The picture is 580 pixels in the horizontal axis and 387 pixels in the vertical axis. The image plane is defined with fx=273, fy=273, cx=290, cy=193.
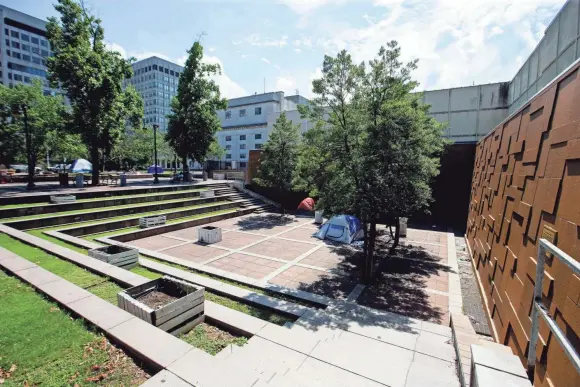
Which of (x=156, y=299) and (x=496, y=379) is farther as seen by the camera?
(x=156, y=299)

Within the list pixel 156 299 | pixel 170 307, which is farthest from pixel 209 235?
pixel 170 307

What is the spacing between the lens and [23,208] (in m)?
12.9

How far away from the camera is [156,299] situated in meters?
5.25

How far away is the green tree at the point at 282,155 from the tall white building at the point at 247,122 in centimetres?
2881

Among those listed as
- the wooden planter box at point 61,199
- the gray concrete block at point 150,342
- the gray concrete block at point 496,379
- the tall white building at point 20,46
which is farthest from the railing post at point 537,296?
the tall white building at point 20,46

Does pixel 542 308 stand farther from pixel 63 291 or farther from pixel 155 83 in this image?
pixel 155 83

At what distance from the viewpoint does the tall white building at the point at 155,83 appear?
8912cm

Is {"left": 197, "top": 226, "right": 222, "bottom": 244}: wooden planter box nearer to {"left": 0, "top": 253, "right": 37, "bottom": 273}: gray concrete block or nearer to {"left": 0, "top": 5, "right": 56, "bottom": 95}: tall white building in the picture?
{"left": 0, "top": 253, "right": 37, "bottom": 273}: gray concrete block

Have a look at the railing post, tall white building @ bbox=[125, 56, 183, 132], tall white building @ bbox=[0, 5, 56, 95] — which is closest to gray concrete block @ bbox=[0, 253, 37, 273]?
the railing post

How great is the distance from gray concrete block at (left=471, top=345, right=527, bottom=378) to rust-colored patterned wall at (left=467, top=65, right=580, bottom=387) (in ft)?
1.38

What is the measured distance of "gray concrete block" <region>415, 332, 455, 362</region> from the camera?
4438mm

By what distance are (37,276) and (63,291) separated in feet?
4.40

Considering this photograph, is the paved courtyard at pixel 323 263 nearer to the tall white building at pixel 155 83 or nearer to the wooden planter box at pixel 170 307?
the wooden planter box at pixel 170 307

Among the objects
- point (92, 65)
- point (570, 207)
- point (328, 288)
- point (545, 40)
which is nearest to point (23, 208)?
point (92, 65)
